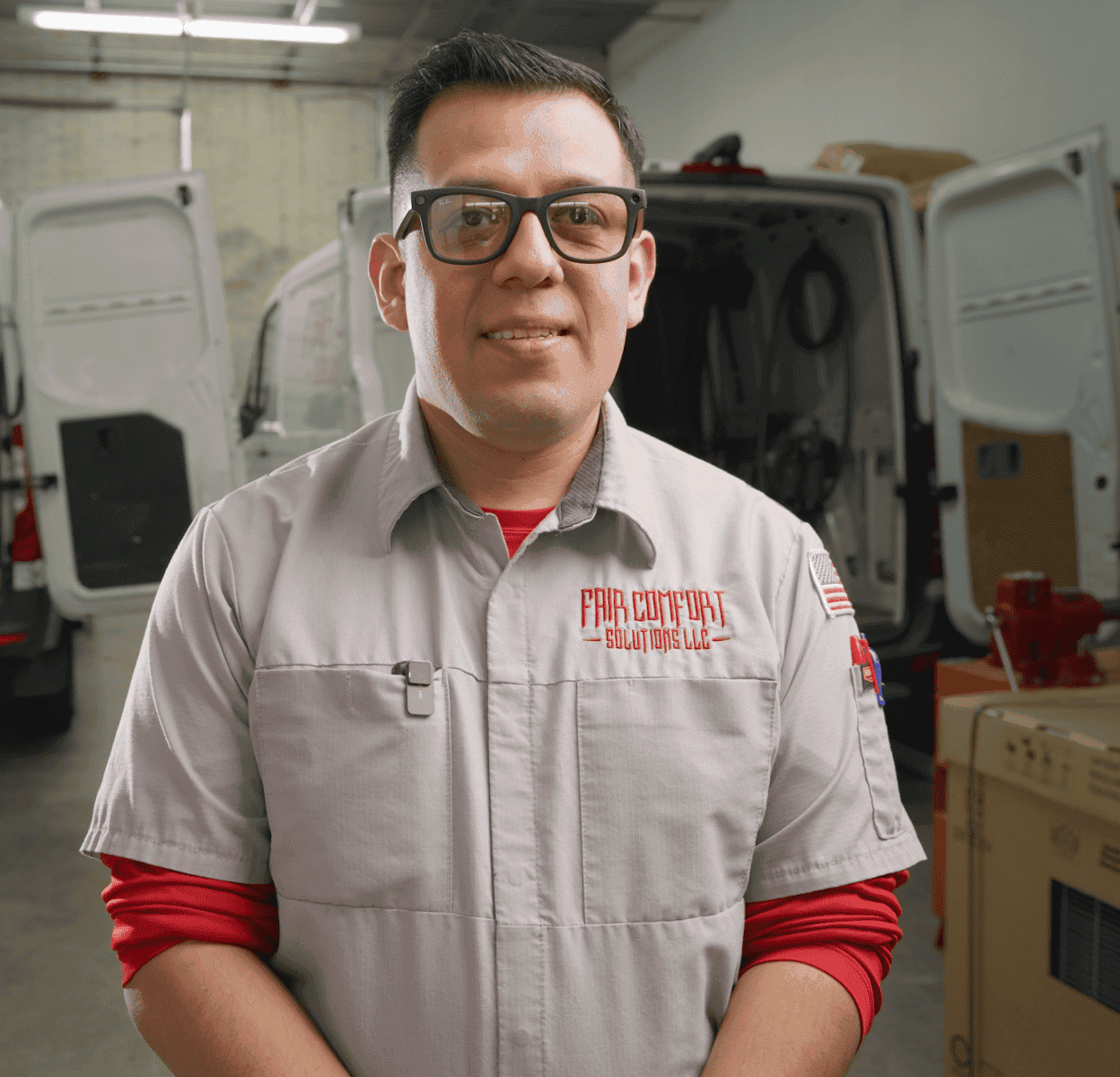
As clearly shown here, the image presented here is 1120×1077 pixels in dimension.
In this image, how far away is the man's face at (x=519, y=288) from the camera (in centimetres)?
101

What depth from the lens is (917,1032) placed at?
2.49 meters

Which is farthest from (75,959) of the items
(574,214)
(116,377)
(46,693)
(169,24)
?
(169,24)

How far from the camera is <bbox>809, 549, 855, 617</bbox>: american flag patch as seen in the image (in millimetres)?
1125

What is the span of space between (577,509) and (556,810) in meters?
0.30

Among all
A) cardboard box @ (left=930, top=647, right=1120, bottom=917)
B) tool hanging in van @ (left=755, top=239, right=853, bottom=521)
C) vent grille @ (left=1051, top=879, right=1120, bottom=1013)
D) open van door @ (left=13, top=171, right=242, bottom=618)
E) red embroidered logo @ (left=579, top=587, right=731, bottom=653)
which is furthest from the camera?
tool hanging in van @ (left=755, top=239, right=853, bottom=521)

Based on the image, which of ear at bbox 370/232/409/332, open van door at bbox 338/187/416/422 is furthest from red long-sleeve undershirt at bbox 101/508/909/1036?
open van door at bbox 338/187/416/422

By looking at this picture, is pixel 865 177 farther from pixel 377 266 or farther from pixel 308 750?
pixel 308 750

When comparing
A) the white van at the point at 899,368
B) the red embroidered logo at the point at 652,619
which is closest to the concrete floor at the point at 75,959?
the white van at the point at 899,368

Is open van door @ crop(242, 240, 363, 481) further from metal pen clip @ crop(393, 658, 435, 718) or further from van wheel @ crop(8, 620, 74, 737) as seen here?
metal pen clip @ crop(393, 658, 435, 718)

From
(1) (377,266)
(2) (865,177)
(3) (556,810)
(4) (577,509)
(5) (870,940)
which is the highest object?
(2) (865,177)

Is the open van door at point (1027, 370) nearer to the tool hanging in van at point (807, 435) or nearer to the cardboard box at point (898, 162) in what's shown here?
the tool hanging in van at point (807, 435)

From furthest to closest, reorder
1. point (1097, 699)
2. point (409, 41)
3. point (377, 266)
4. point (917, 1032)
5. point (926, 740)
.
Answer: point (409, 41) < point (926, 740) < point (917, 1032) < point (1097, 699) < point (377, 266)

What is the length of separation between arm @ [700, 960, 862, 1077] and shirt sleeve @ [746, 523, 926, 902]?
0.27ft

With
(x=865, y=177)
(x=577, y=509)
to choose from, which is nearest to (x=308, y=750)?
(x=577, y=509)
